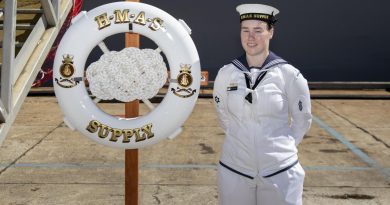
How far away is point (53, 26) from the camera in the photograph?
5.03 metres

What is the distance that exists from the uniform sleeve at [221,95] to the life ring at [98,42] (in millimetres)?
203

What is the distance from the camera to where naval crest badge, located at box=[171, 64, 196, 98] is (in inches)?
124

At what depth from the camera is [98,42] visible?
3.19 m

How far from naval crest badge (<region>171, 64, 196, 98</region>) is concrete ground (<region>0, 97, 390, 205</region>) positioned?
68.0 inches

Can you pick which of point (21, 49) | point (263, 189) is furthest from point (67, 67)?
point (21, 49)

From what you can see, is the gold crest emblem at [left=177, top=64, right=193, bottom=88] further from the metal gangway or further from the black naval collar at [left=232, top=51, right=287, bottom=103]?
the metal gangway

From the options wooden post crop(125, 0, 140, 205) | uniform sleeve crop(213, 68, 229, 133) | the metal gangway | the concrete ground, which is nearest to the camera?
uniform sleeve crop(213, 68, 229, 133)

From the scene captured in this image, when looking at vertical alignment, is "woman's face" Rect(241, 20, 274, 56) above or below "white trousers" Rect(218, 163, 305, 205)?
above

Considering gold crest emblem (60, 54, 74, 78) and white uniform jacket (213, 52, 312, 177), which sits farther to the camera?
gold crest emblem (60, 54, 74, 78)

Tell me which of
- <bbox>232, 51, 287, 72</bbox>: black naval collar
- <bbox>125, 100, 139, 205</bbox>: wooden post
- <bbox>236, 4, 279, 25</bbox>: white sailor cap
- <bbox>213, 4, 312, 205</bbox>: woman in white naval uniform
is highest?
<bbox>236, 4, 279, 25</bbox>: white sailor cap

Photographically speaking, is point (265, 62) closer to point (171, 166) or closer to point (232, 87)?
point (232, 87)

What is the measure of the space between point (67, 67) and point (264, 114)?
A: 47.2 inches

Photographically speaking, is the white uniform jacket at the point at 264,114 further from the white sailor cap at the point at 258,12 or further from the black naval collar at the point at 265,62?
the white sailor cap at the point at 258,12

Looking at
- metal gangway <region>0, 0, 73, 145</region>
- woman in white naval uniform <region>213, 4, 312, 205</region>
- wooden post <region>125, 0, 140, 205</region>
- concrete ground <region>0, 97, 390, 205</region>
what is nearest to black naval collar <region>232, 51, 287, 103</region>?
woman in white naval uniform <region>213, 4, 312, 205</region>
